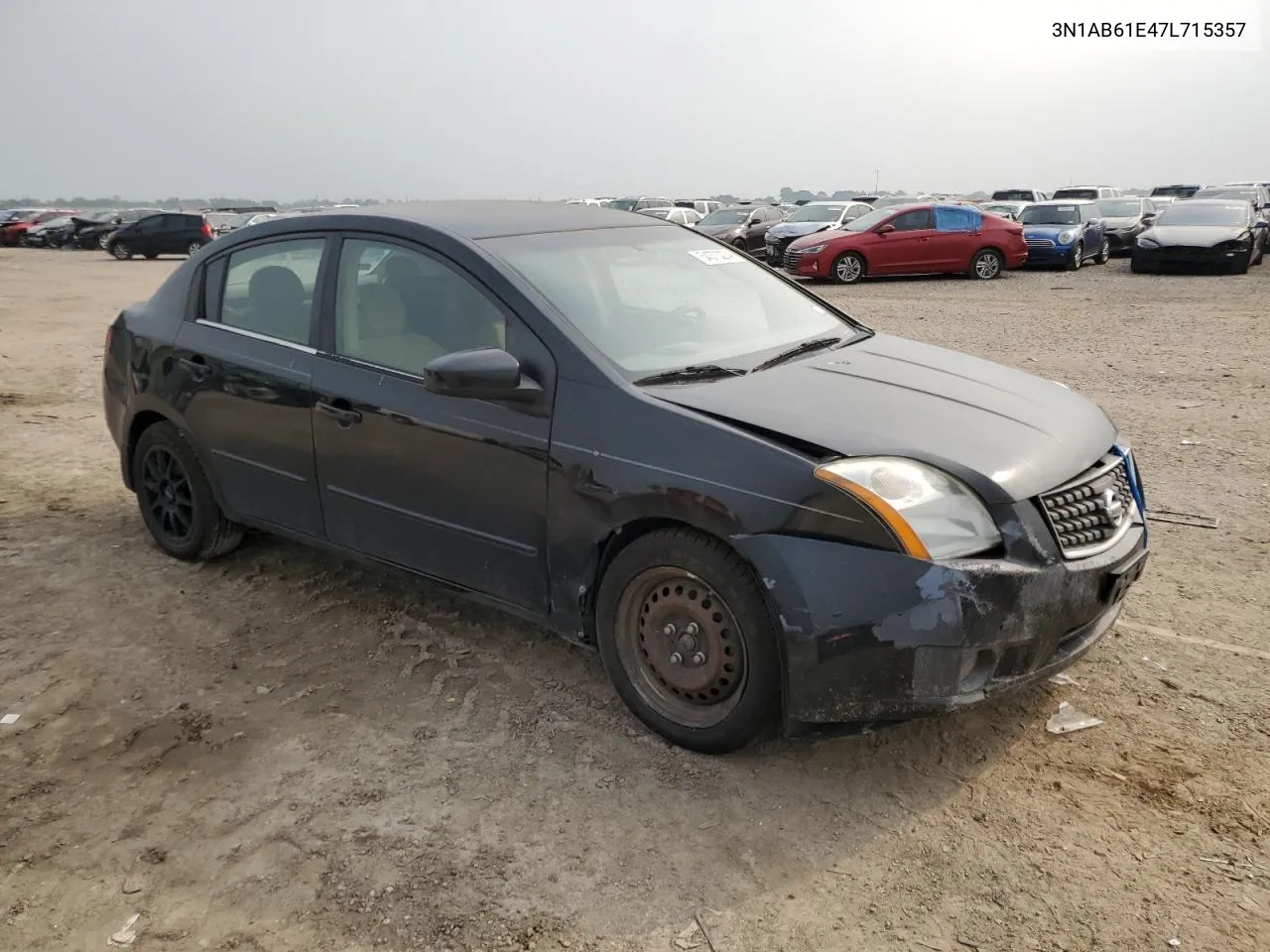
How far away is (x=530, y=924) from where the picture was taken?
98.7 inches

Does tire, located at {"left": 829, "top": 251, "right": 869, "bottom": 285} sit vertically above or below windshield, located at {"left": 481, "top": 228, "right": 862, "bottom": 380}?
below

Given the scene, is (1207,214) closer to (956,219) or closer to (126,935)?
(956,219)

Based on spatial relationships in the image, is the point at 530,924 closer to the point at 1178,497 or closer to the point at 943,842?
the point at 943,842

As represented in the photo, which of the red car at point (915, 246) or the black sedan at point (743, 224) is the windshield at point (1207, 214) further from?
the black sedan at point (743, 224)

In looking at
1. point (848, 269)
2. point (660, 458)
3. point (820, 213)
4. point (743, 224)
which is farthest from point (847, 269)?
point (660, 458)

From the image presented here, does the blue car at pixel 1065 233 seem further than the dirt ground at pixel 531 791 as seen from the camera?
Yes

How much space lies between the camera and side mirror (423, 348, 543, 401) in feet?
10.8

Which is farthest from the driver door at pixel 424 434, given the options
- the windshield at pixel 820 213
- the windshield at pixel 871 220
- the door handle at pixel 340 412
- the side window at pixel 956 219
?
the windshield at pixel 820 213

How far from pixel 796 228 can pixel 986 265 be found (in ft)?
15.7

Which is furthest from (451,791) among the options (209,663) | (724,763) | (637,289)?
(637,289)

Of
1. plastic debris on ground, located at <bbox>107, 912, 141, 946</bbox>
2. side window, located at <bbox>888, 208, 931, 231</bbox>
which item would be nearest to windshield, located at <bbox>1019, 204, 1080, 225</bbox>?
side window, located at <bbox>888, 208, 931, 231</bbox>

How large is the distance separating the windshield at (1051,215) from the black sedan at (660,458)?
20.3m

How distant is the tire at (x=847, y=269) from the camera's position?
64.4 feet

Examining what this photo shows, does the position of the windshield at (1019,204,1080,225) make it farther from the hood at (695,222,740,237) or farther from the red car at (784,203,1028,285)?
the hood at (695,222,740,237)
